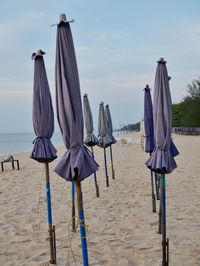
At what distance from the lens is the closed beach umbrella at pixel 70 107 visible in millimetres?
3238

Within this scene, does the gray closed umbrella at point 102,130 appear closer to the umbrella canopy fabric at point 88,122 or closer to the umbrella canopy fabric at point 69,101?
the umbrella canopy fabric at point 88,122

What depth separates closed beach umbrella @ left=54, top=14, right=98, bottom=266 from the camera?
127 inches

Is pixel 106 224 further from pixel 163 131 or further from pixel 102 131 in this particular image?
pixel 102 131

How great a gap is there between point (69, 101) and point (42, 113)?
1313 millimetres

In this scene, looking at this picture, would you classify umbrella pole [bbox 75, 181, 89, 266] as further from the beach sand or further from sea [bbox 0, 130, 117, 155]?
sea [bbox 0, 130, 117, 155]

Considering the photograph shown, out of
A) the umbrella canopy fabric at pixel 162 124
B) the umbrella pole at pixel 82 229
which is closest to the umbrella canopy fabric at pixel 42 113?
the umbrella pole at pixel 82 229

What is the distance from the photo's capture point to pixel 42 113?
14.5ft

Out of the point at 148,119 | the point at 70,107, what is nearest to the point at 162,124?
the point at 70,107

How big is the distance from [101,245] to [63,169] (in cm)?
239

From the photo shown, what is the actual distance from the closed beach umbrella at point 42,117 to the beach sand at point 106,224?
742mm

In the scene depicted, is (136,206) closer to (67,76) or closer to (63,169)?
(63,169)

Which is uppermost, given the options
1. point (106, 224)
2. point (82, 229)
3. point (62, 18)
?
point (62, 18)

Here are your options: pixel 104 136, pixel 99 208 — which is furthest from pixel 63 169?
pixel 104 136

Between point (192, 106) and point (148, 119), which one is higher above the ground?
point (192, 106)
